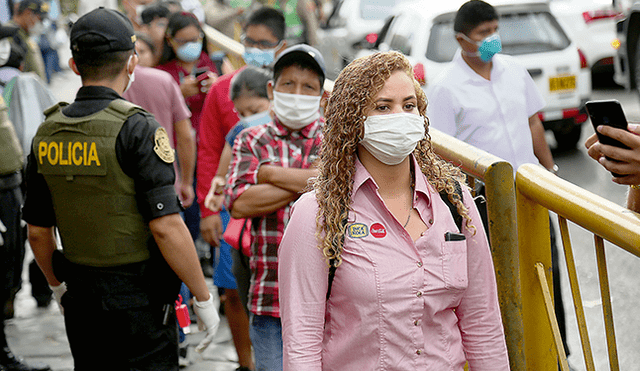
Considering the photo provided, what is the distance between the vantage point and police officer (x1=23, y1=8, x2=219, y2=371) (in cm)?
311

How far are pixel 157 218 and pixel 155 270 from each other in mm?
257

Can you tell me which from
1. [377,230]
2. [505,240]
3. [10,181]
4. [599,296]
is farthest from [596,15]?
[377,230]

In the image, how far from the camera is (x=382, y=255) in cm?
228

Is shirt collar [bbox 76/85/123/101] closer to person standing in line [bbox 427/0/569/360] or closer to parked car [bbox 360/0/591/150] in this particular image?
person standing in line [bbox 427/0/569/360]

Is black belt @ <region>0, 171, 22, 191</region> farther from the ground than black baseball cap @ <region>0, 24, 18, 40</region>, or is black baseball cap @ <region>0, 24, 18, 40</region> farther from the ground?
black baseball cap @ <region>0, 24, 18, 40</region>

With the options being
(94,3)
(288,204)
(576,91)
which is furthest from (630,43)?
(94,3)

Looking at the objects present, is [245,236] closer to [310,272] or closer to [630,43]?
[310,272]

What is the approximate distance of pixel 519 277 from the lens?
295cm

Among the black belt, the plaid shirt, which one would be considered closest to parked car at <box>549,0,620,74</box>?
the black belt

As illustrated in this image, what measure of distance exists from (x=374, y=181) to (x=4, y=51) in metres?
4.66

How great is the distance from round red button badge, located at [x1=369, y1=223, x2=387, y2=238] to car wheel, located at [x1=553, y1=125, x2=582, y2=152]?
328 inches

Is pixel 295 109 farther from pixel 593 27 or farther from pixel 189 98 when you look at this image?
pixel 593 27

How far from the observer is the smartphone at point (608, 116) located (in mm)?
2281

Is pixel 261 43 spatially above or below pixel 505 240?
above
